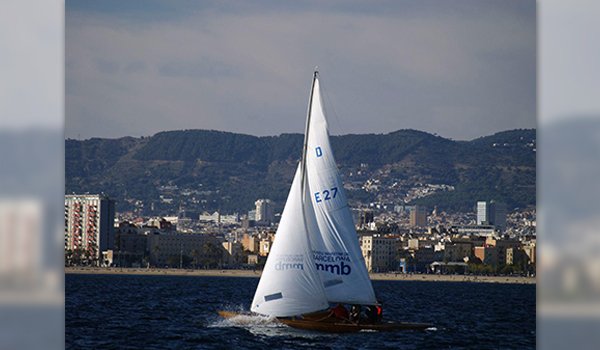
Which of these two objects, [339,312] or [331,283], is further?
[339,312]

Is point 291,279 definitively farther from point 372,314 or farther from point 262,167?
point 262,167

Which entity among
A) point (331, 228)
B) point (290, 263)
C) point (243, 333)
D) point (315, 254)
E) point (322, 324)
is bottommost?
point (243, 333)

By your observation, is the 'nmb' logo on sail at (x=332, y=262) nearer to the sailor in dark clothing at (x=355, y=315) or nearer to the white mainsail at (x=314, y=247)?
the white mainsail at (x=314, y=247)

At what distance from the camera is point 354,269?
1845 cm

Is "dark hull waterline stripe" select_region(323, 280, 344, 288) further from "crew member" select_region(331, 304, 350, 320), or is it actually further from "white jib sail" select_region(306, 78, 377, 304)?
"crew member" select_region(331, 304, 350, 320)

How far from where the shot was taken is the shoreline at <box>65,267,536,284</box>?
3789 inches

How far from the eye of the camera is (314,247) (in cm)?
1823

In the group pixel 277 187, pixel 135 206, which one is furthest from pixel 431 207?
pixel 135 206

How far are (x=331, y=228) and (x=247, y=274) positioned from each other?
8075cm

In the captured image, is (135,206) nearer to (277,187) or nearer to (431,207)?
(277,187)

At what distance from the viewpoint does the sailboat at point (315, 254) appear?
17.7 metres

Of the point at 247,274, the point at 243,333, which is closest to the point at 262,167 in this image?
the point at 247,274
